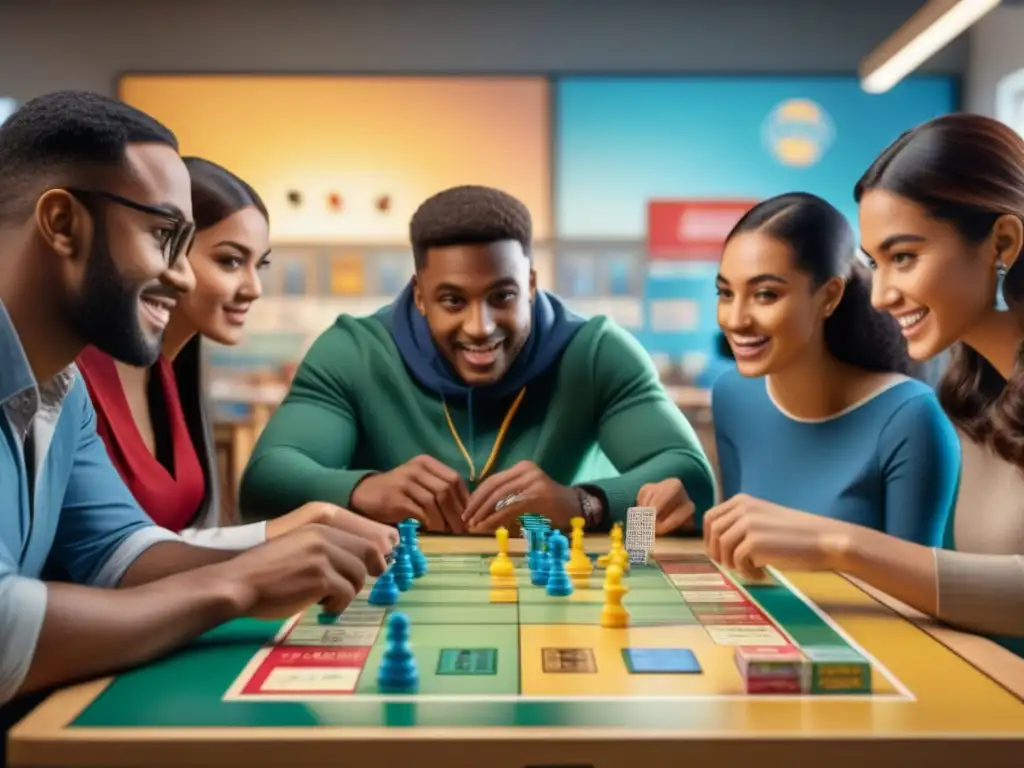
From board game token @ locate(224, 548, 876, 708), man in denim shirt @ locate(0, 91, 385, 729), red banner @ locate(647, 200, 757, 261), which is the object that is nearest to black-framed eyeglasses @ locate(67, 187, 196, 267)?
man in denim shirt @ locate(0, 91, 385, 729)

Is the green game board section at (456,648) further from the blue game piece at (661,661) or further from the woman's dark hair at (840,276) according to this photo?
the woman's dark hair at (840,276)

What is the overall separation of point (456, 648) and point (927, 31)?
90.5 inches

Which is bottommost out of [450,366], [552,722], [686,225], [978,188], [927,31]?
[552,722]

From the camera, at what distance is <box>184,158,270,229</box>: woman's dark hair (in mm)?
1778

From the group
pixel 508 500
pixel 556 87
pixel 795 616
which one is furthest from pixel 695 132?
pixel 795 616

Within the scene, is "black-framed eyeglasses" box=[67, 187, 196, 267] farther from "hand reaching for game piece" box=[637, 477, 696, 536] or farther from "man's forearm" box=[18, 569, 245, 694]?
"hand reaching for game piece" box=[637, 477, 696, 536]

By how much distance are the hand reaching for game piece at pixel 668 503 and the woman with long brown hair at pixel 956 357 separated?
0.44m

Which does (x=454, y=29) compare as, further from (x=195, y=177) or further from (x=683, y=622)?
(x=683, y=622)

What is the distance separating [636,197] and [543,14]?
2.74ft

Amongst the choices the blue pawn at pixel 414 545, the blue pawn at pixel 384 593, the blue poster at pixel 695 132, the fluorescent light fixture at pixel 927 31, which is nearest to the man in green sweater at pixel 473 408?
the blue pawn at pixel 414 545

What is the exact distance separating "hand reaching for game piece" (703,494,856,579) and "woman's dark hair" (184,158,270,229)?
0.95m

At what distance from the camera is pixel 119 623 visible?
42.8 inches

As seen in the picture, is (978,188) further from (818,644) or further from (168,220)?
(168,220)

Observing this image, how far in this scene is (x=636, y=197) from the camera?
4262 mm
